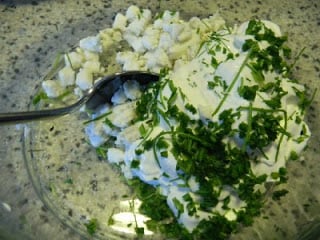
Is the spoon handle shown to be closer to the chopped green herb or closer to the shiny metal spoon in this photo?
the shiny metal spoon

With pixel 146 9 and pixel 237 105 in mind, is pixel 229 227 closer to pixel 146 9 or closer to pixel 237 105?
pixel 237 105

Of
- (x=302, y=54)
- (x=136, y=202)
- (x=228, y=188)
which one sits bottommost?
(x=136, y=202)

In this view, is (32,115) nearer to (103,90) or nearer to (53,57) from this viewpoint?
(103,90)

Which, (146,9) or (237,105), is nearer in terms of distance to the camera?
(237,105)

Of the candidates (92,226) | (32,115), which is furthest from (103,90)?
(92,226)

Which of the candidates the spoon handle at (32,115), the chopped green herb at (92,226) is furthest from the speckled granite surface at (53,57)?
the spoon handle at (32,115)

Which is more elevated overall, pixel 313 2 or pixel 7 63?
pixel 313 2

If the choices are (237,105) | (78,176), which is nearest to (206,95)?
(237,105)

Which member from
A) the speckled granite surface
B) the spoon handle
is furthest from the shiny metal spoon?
the speckled granite surface
